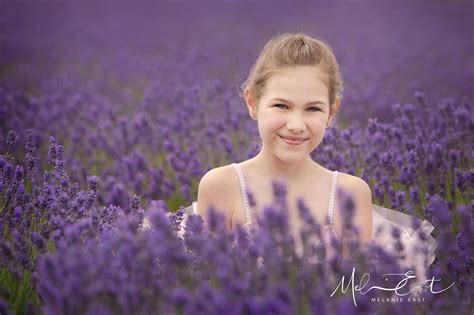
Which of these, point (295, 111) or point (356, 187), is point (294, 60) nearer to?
point (295, 111)

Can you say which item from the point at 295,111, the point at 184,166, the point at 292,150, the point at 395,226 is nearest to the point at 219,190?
the point at 292,150

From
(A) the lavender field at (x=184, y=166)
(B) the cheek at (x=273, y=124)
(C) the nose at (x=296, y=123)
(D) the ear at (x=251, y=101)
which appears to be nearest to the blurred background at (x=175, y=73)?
(A) the lavender field at (x=184, y=166)

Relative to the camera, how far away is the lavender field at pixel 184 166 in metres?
1.52

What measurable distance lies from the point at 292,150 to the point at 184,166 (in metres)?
1.44

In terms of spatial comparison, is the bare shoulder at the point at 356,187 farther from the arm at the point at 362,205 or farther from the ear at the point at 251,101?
the ear at the point at 251,101

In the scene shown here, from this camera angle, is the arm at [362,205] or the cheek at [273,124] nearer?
the cheek at [273,124]

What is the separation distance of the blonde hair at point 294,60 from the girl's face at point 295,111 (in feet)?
0.12

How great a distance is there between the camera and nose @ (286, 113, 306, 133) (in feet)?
7.62

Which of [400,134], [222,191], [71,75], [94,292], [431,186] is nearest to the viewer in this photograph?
[94,292]

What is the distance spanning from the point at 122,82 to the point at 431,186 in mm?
5276

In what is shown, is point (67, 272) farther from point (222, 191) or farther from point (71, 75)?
point (71, 75)

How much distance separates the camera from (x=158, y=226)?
5.02 feet

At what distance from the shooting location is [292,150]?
7.82 feet

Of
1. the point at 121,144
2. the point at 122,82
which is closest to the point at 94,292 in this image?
the point at 121,144
